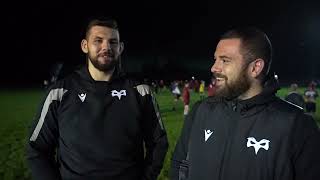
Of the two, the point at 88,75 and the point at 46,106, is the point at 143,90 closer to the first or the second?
the point at 88,75

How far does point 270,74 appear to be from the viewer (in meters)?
2.64

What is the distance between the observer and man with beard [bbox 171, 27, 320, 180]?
232 cm

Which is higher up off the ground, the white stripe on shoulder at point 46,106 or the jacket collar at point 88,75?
the jacket collar at point 88,75

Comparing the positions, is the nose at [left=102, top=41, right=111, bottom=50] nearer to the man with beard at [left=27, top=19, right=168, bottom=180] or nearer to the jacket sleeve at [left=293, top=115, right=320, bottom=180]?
the man with beard at [left=27, top=19, right=168, bottom=180]

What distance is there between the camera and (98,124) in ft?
9.74

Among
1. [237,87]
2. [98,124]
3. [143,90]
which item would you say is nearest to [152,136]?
[143,90]

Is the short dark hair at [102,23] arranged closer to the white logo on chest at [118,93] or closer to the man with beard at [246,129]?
the white logo on chest at [118,93]

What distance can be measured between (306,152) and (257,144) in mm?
282

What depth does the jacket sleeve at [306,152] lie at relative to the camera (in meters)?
2.29

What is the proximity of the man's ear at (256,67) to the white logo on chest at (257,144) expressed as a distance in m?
0.45

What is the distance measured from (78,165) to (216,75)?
1.24 m

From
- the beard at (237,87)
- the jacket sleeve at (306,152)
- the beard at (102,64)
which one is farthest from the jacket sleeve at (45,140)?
the jacket sleeve at (306,152)

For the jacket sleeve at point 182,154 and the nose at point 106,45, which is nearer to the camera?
the jacket sleeve at point 182,154

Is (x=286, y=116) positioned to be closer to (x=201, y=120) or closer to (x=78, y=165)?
(x=201, y=120)
